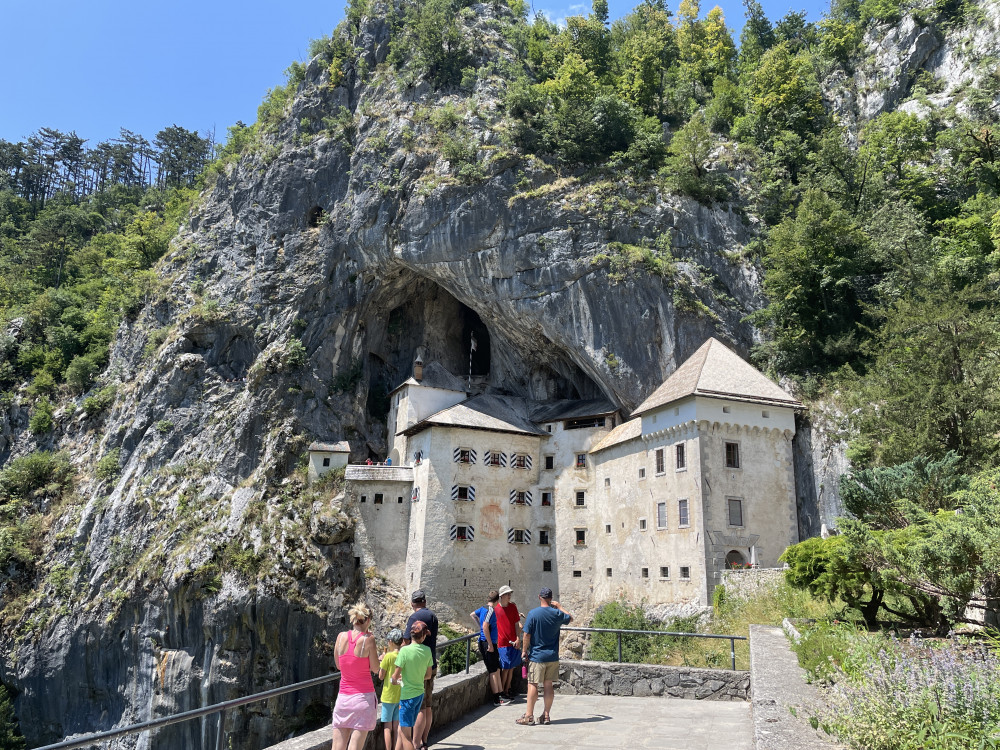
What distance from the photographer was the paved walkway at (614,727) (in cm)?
935

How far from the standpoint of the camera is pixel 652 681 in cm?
1303

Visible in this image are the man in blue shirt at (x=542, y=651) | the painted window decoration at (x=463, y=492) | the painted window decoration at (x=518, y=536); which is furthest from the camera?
the painted window decoration at (x=518, y=536)

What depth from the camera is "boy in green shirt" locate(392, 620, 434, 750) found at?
8836 mm

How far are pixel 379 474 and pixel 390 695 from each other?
33542 millimetres

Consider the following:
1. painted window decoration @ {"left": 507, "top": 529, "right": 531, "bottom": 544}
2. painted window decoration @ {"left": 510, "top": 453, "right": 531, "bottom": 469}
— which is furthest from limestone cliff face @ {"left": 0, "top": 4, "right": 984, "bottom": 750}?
painted window decoration @ {"left": 507, "top": 529, "right": 531, "bottom": 544}

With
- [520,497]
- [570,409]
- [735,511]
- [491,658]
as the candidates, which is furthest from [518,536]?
[491,658]

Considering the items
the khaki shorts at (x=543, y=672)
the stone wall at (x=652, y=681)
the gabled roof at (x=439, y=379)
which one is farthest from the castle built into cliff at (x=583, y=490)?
the khaki shorts at (x=543, y=672)

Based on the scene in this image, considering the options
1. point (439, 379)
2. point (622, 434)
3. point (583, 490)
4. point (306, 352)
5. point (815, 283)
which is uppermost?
point (815, 283)

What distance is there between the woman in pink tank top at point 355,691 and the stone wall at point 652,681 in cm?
597

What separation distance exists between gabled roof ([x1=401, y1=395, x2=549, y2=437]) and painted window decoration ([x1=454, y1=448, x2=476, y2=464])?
1.26m

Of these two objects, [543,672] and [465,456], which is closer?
[543,672]

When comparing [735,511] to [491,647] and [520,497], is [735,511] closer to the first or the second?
[520,497]

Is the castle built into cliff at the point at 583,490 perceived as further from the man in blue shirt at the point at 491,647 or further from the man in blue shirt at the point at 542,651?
the man in blue shirt at the point at 542,651

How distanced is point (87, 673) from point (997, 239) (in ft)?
166
